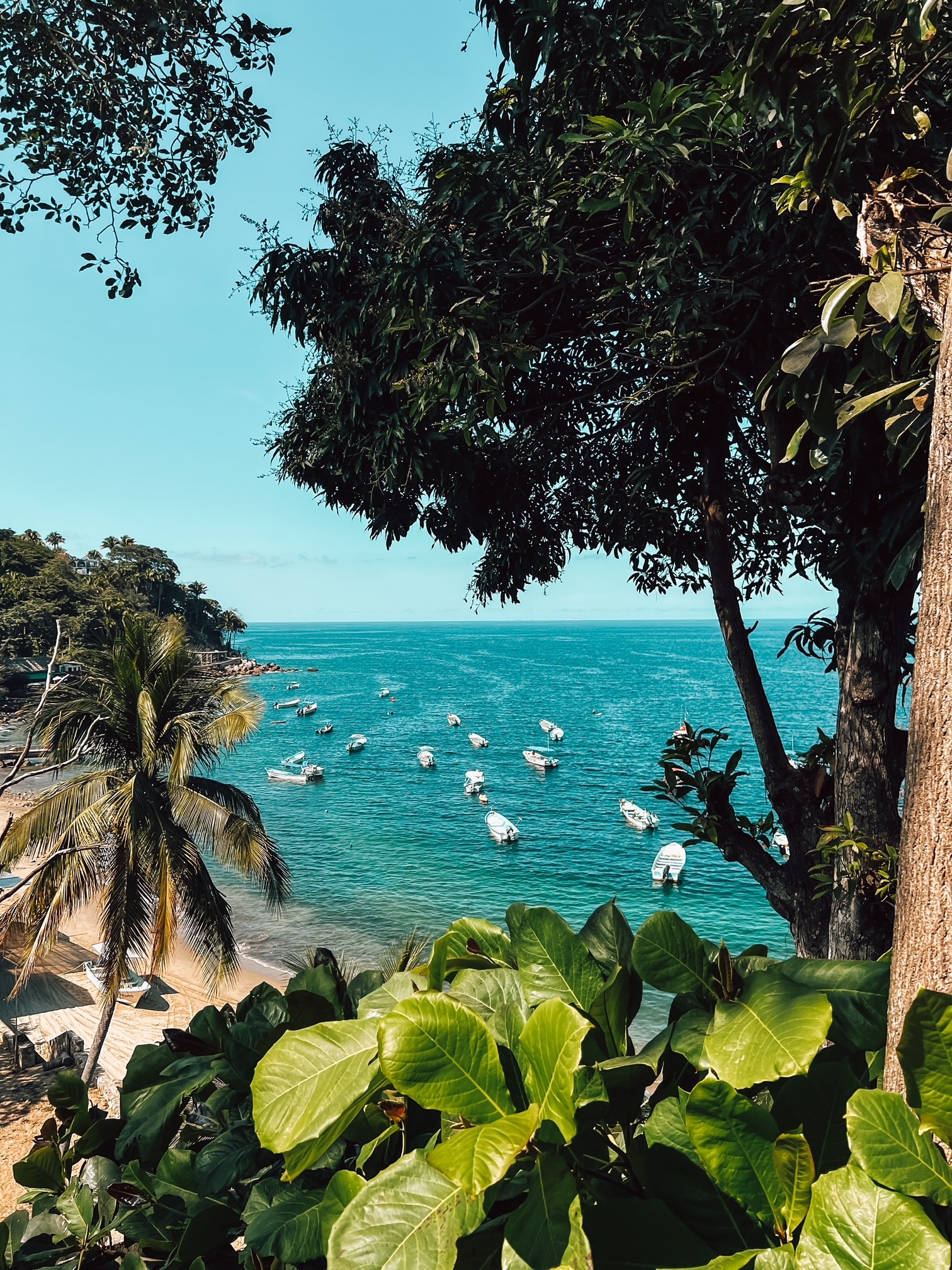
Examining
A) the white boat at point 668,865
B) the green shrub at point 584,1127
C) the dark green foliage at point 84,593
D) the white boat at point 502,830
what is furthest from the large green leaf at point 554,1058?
the dark green foliage at point 84,593

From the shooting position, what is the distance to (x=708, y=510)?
178 inches

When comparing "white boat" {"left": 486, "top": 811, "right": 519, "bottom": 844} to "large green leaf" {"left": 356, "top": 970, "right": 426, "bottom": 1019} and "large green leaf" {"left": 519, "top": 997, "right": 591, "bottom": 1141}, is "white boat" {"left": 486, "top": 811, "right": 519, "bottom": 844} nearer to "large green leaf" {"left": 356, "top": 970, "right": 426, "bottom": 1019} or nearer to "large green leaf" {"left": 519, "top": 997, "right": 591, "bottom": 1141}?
"large green leaf" {"left": 356, "top": 970, "right": 426, "bottom": 1019}

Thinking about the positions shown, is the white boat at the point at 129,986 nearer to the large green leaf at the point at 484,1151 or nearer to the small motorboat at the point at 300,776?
the large green leaf at the point at 484,1151

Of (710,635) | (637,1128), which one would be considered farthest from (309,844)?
(710,635)

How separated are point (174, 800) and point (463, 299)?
10.7 metres

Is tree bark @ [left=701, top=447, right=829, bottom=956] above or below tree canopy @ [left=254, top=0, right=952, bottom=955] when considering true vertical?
below

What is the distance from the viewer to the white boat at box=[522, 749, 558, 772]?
1704 inches

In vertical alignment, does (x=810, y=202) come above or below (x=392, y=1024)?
above

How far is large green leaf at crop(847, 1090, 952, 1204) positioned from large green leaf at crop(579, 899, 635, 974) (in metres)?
0.41

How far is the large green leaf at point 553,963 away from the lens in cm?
93

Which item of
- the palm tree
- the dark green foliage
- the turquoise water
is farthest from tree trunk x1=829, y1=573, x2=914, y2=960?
the dark green foliage

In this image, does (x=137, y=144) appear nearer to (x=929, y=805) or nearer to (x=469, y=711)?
A: (x=929, y=805)

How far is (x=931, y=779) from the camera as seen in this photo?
0.98m

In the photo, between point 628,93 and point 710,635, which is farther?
point 710,635
